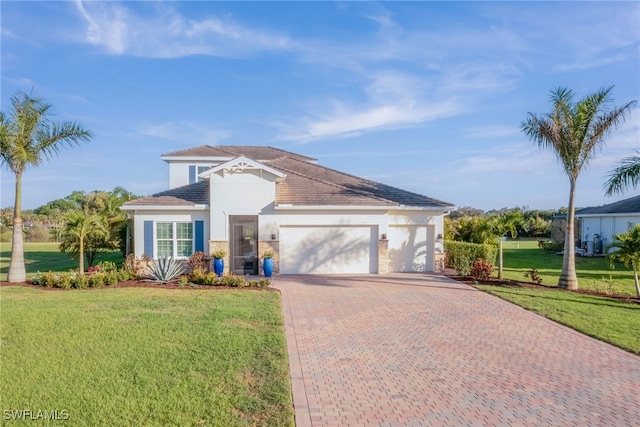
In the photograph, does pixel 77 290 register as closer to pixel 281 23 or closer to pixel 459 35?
pixel 281 23

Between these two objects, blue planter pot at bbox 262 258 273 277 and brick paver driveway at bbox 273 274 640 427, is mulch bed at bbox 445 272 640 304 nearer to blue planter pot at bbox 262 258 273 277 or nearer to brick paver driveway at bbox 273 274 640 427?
brick paver driveway at bbox 273 274 640 427

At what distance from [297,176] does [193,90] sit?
7824 mm

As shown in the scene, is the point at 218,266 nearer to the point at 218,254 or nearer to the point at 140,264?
the point at 218,254

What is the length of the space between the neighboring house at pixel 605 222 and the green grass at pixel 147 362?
29.6 metres

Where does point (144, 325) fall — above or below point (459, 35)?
below

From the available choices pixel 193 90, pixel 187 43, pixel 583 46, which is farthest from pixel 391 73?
pixel 193 90

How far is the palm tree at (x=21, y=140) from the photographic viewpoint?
16.3 m

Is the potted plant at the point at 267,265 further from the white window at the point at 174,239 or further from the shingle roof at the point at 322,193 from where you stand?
the white window at the point at 174,239

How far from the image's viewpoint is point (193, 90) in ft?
75.2

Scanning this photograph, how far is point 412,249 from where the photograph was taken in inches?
836

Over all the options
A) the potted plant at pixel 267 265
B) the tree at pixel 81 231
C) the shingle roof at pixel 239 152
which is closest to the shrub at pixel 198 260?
the potted plant at pixel 267 265

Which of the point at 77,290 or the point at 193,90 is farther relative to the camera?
the point at 193,90

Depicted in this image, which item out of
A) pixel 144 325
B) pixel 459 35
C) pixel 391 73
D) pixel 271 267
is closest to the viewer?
pixel 144 325

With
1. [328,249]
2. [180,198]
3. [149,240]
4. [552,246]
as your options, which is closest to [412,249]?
[328,249]
